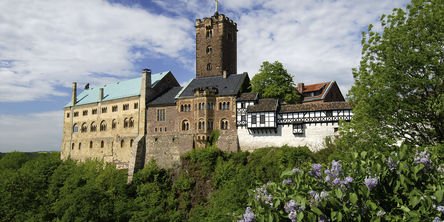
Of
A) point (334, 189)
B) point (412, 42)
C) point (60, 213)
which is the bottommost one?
point (60, 213)

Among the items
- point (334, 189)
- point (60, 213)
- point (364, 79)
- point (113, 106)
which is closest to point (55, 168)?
point (113, 106)

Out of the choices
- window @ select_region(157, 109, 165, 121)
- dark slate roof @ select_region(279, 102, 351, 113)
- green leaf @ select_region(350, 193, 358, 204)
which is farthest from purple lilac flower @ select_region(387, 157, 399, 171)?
window @ select_region(157, 109, 165, 121)

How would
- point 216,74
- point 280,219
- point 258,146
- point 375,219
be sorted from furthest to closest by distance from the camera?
point 216,74 → point 258,146 → point 280,219 → point 375,219

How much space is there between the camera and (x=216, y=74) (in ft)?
183

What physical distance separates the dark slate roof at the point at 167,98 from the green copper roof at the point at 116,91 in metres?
2.81

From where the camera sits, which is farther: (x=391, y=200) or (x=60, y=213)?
(x=60, y=213)

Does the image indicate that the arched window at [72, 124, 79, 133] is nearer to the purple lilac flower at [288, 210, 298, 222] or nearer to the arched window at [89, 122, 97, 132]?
the arched window at [89, 122, 97, 132]

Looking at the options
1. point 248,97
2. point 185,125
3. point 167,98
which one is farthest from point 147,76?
point 248,97

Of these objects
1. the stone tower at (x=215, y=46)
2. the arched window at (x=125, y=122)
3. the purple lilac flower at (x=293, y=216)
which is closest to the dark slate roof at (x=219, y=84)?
the stone tower at (x=215, y=46)

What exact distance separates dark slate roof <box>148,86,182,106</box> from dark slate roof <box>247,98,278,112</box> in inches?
530

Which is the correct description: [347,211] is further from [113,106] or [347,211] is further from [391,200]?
[113,106]

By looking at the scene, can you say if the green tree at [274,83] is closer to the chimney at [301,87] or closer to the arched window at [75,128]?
the chimney at [301,87]

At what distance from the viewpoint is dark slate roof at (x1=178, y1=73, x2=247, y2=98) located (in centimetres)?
4734

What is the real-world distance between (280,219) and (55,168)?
191 feet
